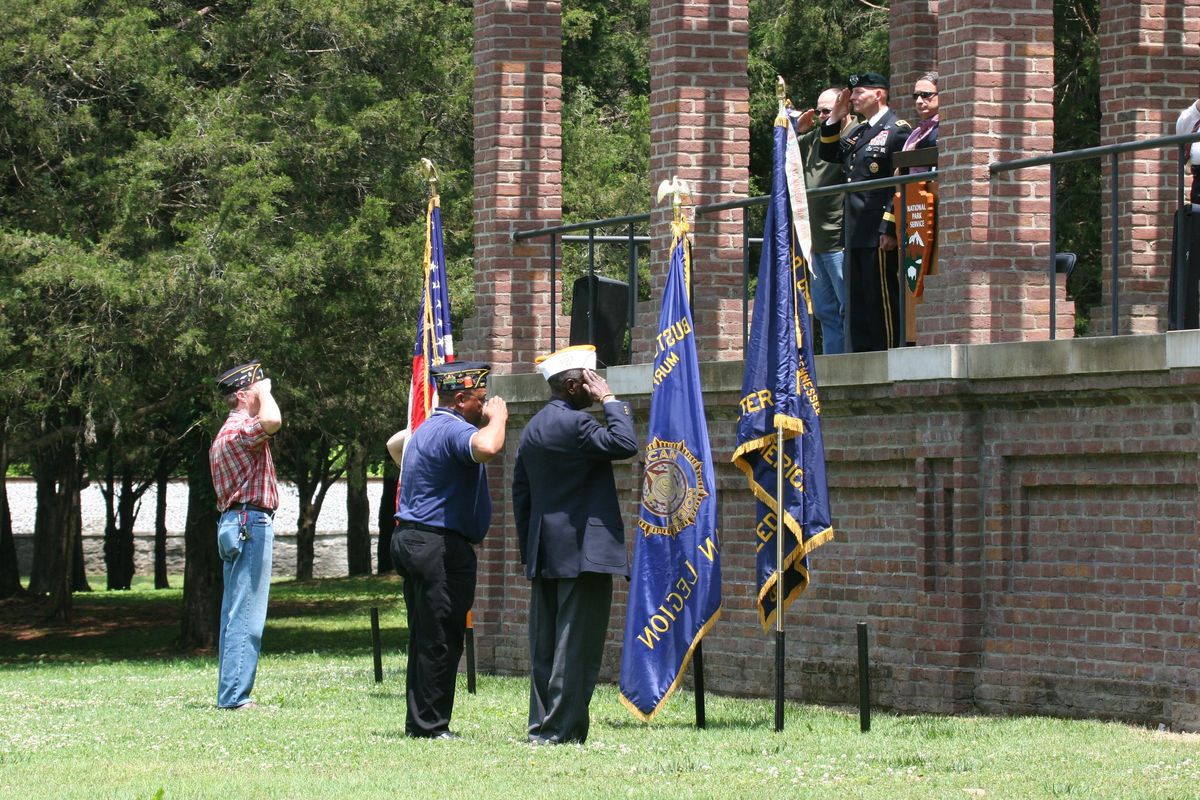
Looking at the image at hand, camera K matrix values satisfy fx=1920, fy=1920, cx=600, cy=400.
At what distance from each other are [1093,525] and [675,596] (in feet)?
8.54

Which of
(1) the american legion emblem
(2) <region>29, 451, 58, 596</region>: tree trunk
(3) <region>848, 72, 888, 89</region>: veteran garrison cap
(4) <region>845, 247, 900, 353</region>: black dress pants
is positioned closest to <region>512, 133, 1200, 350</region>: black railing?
(4) <region>845, 247, 900, 353</region>: black dress pants

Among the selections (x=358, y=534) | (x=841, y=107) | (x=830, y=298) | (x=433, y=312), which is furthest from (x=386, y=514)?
(x=841, y=107)

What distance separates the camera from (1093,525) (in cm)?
1159

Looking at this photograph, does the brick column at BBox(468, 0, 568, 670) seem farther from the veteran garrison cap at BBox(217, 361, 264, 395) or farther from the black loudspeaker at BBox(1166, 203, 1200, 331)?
the black loudspeaker at BBox(1166, 203, 1200, 331)

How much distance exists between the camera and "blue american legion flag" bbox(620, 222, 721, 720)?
1113cm

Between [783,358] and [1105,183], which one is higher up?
[1105,183]

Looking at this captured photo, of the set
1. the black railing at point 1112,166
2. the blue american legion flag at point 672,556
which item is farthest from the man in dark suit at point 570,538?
the black railing at point 1112,166

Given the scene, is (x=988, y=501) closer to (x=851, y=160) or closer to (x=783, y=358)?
(x=783, y=358)

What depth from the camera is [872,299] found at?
13633 millimetres

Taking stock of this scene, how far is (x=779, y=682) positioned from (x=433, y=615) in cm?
198

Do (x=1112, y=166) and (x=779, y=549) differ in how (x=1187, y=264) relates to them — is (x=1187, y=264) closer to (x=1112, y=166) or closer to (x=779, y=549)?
(x=1112, y=166)

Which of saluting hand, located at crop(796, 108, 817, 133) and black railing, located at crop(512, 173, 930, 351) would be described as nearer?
black railing, located at crop(512, 173, 930, 351)

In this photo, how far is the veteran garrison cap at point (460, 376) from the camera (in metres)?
10.5

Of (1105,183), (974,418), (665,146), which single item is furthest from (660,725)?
(1105,183)
